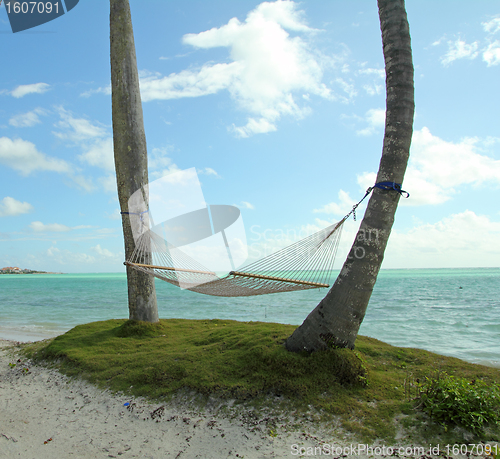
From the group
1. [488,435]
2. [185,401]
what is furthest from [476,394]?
[185,401]

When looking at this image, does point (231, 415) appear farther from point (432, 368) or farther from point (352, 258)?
point (432, 368)

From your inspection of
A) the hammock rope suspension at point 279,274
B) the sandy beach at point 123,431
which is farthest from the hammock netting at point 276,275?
the sandy beach at point 123,431

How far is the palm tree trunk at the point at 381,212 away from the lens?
7.77 ft

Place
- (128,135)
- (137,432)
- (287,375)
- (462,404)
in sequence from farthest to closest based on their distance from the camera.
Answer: (128,135) → (287,375) → (137,432) → (462,404)

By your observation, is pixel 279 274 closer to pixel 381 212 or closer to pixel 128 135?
pixel 381 212

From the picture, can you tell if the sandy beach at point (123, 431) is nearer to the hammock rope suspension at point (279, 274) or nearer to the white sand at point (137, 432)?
the white sand at point (137, 432)

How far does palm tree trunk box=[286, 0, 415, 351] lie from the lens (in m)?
2.37

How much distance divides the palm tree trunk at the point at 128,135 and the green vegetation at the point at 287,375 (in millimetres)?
608

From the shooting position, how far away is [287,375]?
2.31 meters

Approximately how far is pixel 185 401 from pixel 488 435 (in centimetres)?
177

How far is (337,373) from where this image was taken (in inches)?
91.4

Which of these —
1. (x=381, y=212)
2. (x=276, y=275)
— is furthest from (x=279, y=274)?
(x=381, y=212)

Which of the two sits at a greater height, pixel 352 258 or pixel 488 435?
pixel 352 258

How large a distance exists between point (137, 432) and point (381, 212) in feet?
7.07
